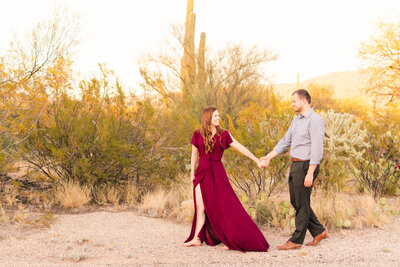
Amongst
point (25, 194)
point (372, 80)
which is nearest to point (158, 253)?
point (25, 194)

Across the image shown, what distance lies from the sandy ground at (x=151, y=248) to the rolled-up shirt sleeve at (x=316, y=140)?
45.8 inches

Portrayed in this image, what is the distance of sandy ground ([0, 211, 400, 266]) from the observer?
4.88 metres

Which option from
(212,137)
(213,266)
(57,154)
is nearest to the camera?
(213,266)

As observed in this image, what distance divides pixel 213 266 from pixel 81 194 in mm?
4389

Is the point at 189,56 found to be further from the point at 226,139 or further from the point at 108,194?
the point at 226,139

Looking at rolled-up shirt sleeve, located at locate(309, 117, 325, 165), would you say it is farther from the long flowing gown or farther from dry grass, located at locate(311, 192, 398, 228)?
dry grass, located at locate(311, 192, 398, 228)

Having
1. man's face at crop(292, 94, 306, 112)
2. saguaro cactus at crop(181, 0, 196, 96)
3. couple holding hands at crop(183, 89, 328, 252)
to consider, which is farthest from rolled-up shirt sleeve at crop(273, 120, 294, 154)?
saguaro cactus at crop(181, 0, 196, 96)

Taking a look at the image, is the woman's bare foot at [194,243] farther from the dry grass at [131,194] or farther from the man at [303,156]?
the dry grass at [131,194]

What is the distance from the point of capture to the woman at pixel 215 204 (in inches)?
209

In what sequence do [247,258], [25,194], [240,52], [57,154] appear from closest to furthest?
[247,258]
[57,154]
[25,194]
[240,52]

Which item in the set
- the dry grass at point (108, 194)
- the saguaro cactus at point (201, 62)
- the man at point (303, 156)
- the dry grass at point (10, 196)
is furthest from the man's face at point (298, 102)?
the saguaro cactus at point (201, 62)

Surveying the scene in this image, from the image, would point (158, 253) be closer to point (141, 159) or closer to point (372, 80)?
point (141, 159)

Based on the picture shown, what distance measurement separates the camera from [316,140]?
16.4 feet

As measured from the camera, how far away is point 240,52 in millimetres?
18750
